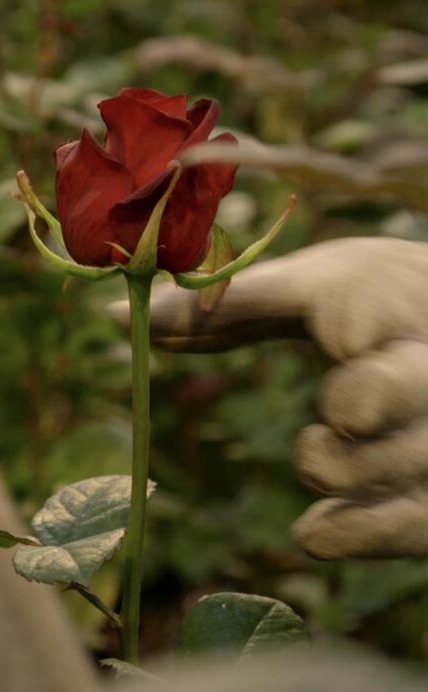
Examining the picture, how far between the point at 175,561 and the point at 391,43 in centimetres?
79

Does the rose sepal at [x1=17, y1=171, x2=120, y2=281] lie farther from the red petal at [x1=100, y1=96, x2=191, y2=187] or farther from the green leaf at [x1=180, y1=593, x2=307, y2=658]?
the green leaf at [x1=180, y1=593, x2=307, y2=658]

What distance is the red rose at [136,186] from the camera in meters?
0.48

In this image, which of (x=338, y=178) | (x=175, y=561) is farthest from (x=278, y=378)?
(x=338, y=178)

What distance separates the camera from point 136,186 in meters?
0.50

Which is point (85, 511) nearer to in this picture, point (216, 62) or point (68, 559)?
point (68, 559)

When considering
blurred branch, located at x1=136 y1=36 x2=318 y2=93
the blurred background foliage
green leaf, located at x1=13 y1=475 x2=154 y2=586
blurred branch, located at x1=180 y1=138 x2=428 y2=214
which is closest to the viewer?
blurred branch, located at x1=180 y1=138 x2=428 y2=214

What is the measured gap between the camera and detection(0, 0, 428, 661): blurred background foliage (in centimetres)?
121

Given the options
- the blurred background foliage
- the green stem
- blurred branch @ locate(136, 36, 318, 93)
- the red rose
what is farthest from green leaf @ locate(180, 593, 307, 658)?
blurred branch @ locate(136, 36, 318, 93)

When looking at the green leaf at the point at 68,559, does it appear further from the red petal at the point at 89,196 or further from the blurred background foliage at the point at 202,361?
the blurred background foliage at the point at 202,361

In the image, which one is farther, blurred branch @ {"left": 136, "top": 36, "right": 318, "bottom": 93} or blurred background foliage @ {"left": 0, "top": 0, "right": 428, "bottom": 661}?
blurred branch @ {"left": 136, "top": 36, "right": 318, "bottom": 93}

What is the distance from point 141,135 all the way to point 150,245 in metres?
0.04

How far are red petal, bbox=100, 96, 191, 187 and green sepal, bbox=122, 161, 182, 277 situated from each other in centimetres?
2

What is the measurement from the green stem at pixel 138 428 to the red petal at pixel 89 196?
2 cm

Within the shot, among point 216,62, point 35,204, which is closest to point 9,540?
point 35,204
